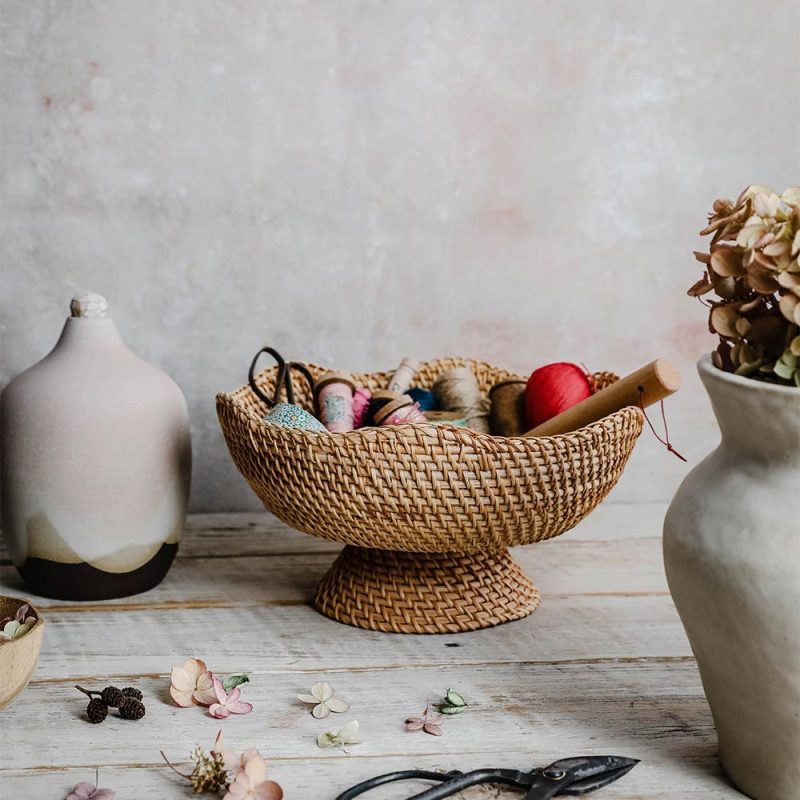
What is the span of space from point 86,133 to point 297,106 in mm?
296

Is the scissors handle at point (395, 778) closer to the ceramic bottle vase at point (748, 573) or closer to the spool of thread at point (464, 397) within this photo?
the ceramic bottle vase at point (748, 573)

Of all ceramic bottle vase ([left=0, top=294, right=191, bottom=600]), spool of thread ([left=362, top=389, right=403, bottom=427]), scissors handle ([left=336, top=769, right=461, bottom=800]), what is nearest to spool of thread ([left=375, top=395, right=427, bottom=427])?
spool of thread ([left=362, top=389, right=403, bottom=427])

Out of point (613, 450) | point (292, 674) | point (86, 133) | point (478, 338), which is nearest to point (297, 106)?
point (86, 133)

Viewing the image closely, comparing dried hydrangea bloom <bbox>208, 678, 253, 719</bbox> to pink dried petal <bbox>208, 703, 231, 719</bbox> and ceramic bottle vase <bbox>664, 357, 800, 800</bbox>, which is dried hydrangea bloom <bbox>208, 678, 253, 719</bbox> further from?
ceramic bottle vase <bbox>664, 357, 800, 800</bbox>

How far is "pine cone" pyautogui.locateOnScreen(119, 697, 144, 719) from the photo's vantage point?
0.88 m

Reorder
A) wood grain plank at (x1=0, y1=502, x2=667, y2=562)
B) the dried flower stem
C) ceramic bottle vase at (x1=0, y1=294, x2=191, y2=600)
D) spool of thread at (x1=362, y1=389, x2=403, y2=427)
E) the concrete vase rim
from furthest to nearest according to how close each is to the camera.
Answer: wood grain plank at (x1=0, y1=502, x2=667, y2=562) < spool of thread at (x1=362, y1=389, x2=403, y2=427) < ceramic bottle vase at (x1=0, y1=294, x2=191, y2=600) < the dried flower stem < the concrete vase rim

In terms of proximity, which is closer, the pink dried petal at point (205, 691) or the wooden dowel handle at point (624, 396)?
the pink dried petal at point (205, 691)

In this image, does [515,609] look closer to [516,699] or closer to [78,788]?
[516,699]

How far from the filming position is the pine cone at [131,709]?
881 mm

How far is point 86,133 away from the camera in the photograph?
1.40 metres

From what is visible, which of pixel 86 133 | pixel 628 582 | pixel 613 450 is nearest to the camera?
pixel 613 450

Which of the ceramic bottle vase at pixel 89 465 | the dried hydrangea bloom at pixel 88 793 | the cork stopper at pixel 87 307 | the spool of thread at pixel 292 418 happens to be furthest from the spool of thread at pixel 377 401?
the dried hydrangea bloom at pixel 88 793

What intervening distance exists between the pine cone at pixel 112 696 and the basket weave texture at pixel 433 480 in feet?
0.83

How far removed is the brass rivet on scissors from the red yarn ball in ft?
1.65
